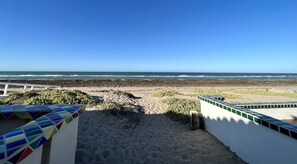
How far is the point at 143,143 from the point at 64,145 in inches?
108

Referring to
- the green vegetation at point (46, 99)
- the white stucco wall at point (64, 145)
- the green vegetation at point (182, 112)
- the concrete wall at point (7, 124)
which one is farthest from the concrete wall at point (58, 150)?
the green vegetation at point (46, 99)

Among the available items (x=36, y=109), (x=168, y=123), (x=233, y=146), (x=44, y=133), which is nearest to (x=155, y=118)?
(x=168, y=123)

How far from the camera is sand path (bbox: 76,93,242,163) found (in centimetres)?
370

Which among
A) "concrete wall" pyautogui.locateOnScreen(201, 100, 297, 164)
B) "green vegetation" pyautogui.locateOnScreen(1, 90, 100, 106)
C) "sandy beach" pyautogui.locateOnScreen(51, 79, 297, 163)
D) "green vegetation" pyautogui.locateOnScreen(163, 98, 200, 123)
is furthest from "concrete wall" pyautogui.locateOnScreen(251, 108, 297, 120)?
"green vegetation" pyautogui.locateOnScreen(1, 90, 100, 106)

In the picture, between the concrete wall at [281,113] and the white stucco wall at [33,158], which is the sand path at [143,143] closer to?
the concrete wall at [281,113]

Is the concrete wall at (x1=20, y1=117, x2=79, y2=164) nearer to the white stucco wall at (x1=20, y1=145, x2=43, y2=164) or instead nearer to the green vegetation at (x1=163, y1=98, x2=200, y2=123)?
the white stucco wall at (x1=20, y1=145, x2=43, y2=164)

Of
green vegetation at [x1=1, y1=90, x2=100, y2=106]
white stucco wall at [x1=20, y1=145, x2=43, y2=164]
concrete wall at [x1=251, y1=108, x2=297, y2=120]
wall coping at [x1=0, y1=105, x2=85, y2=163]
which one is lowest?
green vegetation at [x1=1, y1=90, x2=100, y2=106]

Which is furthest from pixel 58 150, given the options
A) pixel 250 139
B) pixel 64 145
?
pixel 250 139

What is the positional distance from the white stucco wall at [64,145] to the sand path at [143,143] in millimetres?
1369

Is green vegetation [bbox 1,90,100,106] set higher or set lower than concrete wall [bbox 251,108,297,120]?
lower

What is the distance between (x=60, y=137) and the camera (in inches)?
74.5

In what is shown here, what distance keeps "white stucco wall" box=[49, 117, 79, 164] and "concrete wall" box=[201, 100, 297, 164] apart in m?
2.92

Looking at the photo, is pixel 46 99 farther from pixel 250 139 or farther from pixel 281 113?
pixel 281 113

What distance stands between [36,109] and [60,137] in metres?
0.67
